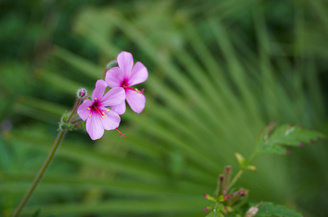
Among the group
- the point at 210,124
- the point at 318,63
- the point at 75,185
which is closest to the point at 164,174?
the point at 75,185

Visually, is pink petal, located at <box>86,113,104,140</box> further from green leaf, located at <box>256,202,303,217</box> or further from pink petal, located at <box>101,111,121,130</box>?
green leaf, located at <box>256,202,303,217</box>

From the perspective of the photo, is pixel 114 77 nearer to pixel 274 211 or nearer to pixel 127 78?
pixel 127 78

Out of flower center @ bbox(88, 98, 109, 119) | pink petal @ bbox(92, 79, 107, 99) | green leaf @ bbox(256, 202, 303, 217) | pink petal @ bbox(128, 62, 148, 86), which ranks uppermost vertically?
pink petal @ bbox(128, 62, 148, 86)

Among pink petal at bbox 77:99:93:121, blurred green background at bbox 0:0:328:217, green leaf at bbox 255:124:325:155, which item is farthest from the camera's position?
blurred green background at bbox 0:0:328:217

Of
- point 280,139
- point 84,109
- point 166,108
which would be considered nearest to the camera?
point 84,109

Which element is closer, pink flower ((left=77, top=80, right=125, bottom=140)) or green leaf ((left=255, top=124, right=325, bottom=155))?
pink flower ((left=77, top=80, right=125, bottom=140))

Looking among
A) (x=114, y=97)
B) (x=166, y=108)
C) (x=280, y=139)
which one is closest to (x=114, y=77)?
(x=114, y=97)

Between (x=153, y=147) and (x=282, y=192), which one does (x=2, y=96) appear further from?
(x=282, y=192)

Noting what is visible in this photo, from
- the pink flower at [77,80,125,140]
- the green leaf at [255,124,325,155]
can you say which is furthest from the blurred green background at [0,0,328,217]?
the pink flower at [77,80,125,140]

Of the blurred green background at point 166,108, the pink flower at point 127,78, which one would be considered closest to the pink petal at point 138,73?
the pink flower at point 127,78
